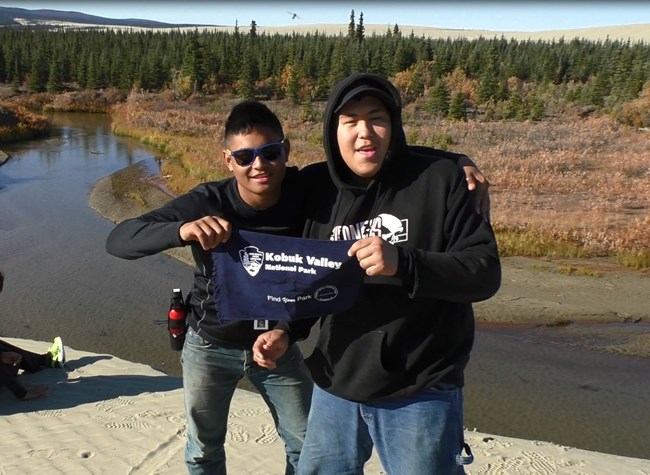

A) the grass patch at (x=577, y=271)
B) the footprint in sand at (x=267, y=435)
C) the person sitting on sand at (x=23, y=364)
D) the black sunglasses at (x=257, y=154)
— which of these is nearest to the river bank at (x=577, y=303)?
the grass patch at (x=577, y=271)

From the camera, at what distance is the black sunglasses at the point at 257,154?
2.79m

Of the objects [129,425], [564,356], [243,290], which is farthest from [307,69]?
[243,290]

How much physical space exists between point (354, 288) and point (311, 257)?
0.21m

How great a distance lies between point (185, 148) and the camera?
27.0 metres

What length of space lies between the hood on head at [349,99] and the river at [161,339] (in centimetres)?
517

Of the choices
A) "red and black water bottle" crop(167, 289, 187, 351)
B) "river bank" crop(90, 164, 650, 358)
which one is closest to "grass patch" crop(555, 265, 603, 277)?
"river bank" crop(90, 164, 650, 358)

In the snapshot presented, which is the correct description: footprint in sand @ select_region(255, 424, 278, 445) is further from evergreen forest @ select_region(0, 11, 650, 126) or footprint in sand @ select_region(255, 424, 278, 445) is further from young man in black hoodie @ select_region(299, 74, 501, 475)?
evergreen forest @ select_region(0, 11, 650, 126)

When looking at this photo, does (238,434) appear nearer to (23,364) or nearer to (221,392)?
(221,392)

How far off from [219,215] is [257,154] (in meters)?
0.33

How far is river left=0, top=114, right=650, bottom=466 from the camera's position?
698 cm

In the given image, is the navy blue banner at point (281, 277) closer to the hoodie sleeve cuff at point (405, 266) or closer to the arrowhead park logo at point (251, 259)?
the arrowhead park logo at point (251, 259)

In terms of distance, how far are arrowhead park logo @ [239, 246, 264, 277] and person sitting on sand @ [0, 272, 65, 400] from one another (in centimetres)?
402

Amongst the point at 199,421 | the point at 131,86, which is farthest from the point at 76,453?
the point at 131,86

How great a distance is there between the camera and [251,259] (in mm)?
2551
